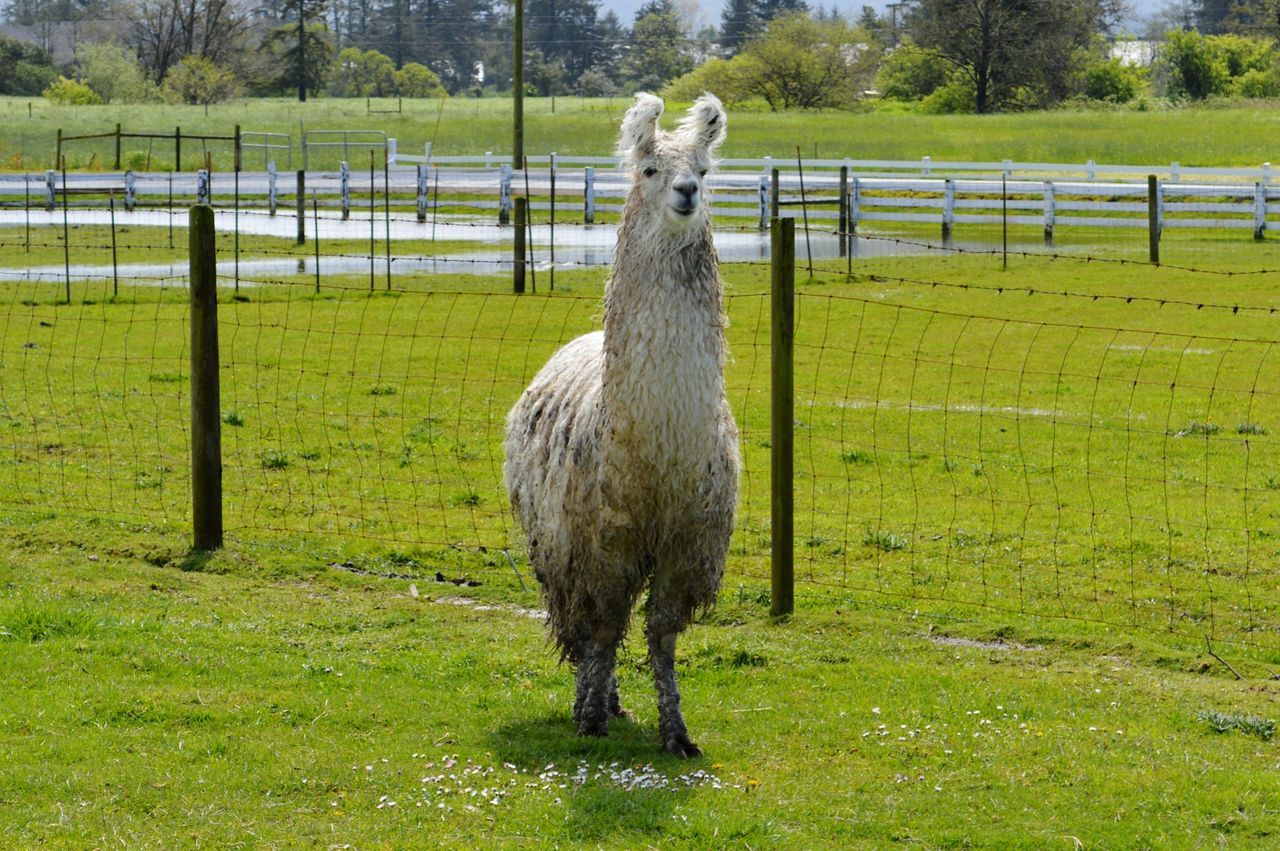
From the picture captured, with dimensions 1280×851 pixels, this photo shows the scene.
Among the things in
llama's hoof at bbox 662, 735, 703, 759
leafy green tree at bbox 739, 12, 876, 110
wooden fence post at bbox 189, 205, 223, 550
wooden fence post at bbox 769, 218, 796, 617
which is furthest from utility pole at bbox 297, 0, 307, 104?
llama's hoof at bbox 662, 735, 703, 759

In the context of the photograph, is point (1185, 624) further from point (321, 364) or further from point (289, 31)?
point (289, 31)

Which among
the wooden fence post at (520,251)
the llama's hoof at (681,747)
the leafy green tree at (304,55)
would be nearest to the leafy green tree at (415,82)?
the leafy green tree at (304,55)

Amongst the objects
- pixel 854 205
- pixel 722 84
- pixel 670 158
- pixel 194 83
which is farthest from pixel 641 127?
pixel 194 83

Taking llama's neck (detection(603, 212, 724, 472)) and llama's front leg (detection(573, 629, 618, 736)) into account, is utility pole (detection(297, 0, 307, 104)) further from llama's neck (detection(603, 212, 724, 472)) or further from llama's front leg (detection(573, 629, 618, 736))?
llama's neck (detection(603, 212, 724, 472))

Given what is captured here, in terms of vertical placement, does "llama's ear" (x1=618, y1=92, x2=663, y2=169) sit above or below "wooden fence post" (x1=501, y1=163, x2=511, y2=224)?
below

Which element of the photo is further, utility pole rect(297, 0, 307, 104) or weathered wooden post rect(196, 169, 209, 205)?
utility pole rect(297, 0, 307, 104)

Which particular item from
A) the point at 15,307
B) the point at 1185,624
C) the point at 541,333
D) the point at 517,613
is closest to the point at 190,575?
the point at 517,613

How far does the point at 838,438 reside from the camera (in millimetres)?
13891

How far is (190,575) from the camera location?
951cm

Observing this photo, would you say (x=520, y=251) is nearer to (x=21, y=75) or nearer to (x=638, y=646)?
(x=638, y=646)

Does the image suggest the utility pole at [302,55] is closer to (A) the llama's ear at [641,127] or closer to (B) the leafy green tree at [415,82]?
(B) the leafy green tree at [415,82]

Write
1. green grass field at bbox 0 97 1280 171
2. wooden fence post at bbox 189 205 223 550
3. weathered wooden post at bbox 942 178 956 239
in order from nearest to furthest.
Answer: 1. wooden fence post at bbox 189 205 223 550
2. weathered wooden post at bbox 942 178 956 239
3. green grass field at bbox 0 97 1280 171

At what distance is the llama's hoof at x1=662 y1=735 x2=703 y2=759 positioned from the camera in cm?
647

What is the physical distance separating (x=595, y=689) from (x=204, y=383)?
422cm
